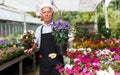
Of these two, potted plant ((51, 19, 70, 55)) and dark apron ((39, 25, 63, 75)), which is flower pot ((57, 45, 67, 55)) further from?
dark apron ((39, 25, 63, 75))

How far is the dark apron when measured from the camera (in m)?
3.57

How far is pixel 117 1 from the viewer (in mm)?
39625

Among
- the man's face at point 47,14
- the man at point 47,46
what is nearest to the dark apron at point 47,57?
the man at point 47,46

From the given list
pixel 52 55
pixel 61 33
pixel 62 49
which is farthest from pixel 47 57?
pixel 61 33

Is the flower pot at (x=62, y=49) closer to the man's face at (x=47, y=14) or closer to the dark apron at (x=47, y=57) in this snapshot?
the dark apron at (x=47, y=57)

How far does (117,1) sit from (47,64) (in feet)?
122

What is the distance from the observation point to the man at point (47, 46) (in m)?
3.56

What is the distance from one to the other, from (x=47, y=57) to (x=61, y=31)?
1.46 ft

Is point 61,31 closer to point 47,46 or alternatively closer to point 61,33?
point 61,33

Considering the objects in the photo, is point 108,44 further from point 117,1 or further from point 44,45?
point 117,1

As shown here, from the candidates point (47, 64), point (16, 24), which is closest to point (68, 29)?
point (47, 64)

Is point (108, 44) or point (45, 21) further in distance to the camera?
point (108, 44)

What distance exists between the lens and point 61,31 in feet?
10.8

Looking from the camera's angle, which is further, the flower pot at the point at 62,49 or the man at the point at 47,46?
the man at the point at 47,46
